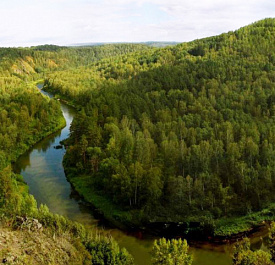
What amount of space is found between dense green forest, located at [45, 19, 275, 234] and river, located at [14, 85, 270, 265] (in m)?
2.40

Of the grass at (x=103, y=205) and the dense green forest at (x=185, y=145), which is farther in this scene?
the dense green forest at (x=185, y=145)

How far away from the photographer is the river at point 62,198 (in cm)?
3581

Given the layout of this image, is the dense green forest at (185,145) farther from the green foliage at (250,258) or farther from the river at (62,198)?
the green foliage at (250,258)

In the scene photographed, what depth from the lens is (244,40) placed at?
11206cm

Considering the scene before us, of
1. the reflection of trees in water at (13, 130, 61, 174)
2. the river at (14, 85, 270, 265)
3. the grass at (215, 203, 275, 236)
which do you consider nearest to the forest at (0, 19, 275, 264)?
the grass at (215, 203, 275, 236)

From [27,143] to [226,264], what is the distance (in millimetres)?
52895

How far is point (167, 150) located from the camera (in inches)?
1959

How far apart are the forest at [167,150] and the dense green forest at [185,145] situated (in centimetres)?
17

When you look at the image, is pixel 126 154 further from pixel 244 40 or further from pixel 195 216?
pixel 244 40

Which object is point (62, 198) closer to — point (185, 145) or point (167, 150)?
point (167, 150)

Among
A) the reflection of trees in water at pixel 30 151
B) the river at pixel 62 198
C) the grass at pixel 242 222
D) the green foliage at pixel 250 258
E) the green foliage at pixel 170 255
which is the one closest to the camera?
the green foliage at pixel 250 258

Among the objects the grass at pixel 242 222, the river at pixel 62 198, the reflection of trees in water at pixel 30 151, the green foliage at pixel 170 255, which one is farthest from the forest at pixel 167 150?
the river at pixel 62 198

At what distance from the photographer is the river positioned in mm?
35812

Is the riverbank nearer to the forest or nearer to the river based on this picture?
the forest
